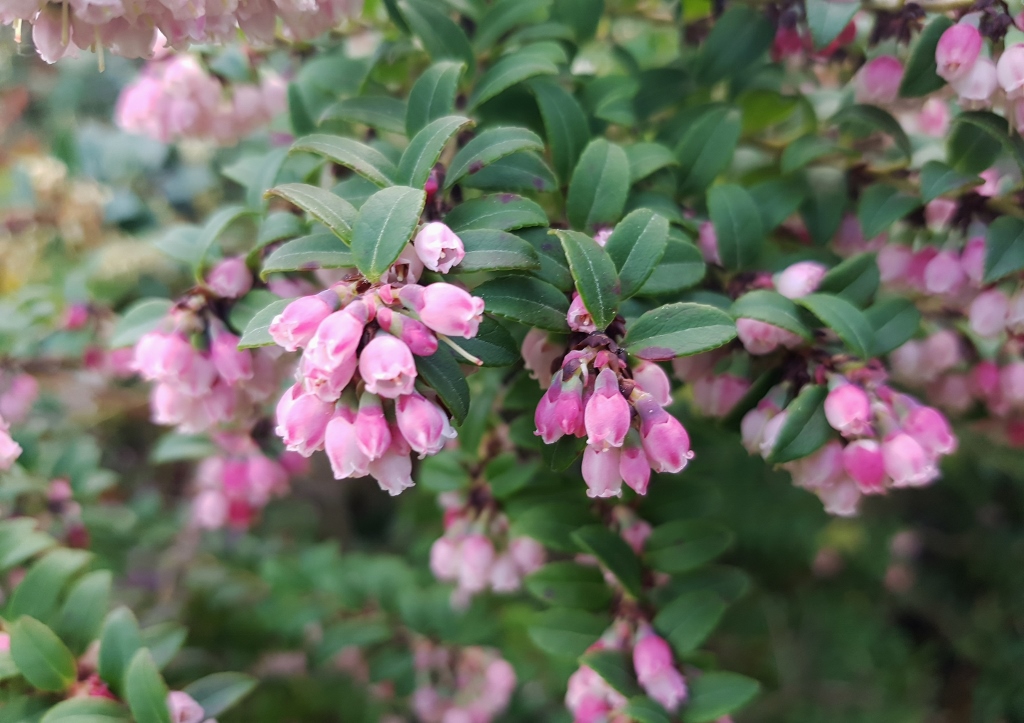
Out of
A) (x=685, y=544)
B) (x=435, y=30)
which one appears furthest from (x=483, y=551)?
(x=435, y=30)

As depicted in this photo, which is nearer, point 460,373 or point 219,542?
point 460,373

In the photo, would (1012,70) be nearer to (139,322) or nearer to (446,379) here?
(446,379)

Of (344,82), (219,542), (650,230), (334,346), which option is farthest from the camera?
(219,542)

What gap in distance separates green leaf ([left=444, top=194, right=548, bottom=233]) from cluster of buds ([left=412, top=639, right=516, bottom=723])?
94cm

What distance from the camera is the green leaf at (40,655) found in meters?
0.71

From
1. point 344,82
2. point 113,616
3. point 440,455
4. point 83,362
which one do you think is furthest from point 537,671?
point 344,82

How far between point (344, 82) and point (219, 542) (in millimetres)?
1195

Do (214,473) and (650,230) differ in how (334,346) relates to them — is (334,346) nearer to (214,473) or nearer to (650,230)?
(650,230)

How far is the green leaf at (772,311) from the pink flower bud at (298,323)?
395 millimetres

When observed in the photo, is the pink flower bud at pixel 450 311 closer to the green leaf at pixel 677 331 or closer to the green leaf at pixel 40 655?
the green leaf at pixel 677 331

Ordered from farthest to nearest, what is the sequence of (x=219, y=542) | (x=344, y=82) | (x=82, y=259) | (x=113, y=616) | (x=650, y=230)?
(x=219, y=542), (x=82, y=259), (x=344, y=82), (x=113, y=616), (x=650, y=230)

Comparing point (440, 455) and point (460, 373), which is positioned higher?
point (460, 373)

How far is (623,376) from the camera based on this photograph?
574mm

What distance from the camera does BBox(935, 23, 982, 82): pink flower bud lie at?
2.35 feet
